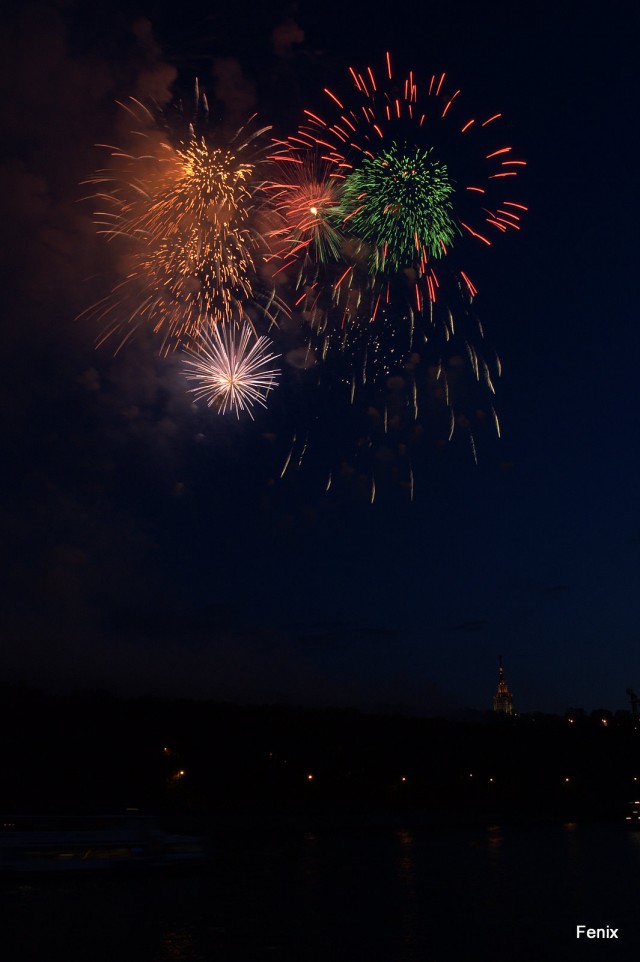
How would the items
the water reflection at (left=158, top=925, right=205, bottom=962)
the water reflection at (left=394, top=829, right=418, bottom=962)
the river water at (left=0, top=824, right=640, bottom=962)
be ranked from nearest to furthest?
the water reflection at (left=158, top=925, right=205, bottom=962) → the river water at (left=0, top=824, right=640, bottom=962) → the water reflection at (left=394, top=829, right=418, bottom=962)

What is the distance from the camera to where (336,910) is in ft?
83.6

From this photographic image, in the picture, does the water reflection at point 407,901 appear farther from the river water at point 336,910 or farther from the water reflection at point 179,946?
the water reflection at point 179,946

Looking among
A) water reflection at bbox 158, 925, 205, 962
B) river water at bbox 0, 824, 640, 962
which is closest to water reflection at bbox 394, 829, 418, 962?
river water at bbox 0, 824, 640, 962

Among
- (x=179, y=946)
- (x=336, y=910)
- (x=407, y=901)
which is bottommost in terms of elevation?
(x=179, y=946)

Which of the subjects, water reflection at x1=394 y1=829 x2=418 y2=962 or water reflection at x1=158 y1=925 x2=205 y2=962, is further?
water reflection at x1=394 y1=829 x2=418 y2=962

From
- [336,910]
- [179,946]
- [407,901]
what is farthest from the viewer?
[407,901]

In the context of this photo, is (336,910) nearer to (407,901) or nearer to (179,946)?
(407,901)

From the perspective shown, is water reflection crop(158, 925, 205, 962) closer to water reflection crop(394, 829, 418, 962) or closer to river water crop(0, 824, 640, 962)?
river water crop(0, 824, 640, 962)

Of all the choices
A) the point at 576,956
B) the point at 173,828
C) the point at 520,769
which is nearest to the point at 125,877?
the point at 576,956

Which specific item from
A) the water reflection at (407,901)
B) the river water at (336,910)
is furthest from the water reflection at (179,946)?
the water reflection at (407,901)

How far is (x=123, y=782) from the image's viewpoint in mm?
71750

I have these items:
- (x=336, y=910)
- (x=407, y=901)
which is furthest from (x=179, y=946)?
(x=407, y=901)

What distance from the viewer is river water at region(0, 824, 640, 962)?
1961cm

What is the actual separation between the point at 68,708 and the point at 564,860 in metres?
47.0
